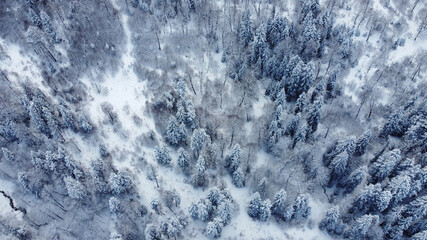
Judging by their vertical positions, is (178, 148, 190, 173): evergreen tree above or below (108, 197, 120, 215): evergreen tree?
above

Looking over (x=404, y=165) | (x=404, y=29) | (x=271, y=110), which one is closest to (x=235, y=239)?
(x=271, y=110)

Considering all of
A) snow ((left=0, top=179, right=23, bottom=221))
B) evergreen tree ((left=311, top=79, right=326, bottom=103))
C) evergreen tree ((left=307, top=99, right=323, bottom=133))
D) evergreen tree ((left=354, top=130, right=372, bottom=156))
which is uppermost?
evergreen tree ((left=311, top=79, right=326, bottom=103))

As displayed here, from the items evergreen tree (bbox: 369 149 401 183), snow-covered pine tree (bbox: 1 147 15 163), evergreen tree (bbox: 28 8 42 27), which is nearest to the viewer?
evergreen tree (bbox: 369 149 401 183)

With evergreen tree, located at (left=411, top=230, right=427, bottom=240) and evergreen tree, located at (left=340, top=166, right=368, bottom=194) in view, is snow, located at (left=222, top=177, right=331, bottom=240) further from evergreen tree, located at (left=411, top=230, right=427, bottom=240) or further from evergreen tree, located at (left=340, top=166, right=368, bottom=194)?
evergreen tree, located at (left=411, top=230, right=427, bottom=240)

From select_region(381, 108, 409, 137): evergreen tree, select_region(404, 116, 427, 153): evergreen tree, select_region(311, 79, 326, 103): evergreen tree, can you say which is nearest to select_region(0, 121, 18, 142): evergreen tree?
select_region(311, 79, 326, 103): evergreen tree

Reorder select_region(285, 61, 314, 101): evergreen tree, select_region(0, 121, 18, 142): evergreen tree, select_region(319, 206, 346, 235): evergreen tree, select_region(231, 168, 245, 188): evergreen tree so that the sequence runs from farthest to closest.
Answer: select_region(285, 61, 314, 101): evergreen tree → select_region(0, 121, 18, 142): evergreen tree → select_region(231, 168, 245, 188): evergreen tree → select_region(319, 206, 346, 235): evergreen tree

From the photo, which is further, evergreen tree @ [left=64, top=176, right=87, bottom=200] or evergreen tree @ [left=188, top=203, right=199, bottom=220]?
evergreen tree @ [left=64, top=176, right=87, bottom=200]

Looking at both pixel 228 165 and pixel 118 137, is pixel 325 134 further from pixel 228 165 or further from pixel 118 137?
pixel 118 137
